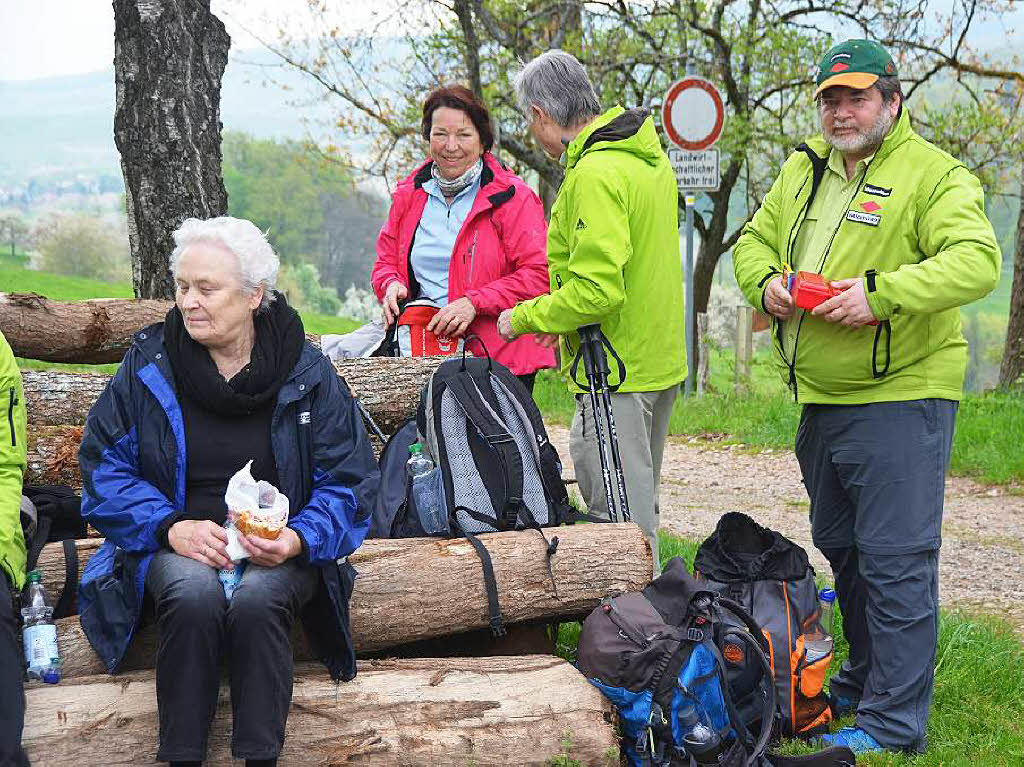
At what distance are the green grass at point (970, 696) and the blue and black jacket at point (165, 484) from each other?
152 cm

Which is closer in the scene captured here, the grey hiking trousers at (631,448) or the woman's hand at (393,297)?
the grey hiking trousers at (631,448)

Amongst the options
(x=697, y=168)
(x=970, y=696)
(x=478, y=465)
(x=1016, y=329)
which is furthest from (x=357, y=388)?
(x=1016, y=329)

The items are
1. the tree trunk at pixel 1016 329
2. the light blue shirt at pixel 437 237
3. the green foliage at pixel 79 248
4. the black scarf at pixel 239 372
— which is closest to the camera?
the black scarf at pixel 239 372

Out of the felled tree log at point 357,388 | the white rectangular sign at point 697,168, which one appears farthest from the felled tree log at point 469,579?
the white rectangular sign at point 697,168

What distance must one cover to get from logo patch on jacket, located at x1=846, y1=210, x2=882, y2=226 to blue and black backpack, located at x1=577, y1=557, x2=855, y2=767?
1389mm

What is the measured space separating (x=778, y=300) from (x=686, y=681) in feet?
4.51

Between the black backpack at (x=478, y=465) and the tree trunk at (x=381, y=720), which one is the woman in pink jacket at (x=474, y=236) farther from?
the tree trunk at (x=381, y=720)

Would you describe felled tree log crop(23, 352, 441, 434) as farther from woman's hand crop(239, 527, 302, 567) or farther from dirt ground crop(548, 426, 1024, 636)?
dirt ground crop(548, 426, 1024, 636)

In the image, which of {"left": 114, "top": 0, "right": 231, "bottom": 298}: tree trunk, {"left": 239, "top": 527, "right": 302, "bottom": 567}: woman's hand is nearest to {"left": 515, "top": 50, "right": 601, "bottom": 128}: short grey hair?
{"left": 239, "top": 527, "right": 302, "bottom": 567}: woman's hand

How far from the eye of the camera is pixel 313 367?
341 centimetres

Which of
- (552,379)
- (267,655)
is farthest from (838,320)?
(552,379)

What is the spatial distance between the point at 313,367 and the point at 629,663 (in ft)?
4.76

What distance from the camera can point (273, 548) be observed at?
10.2 feet

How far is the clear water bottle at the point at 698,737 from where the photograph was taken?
3322mm
